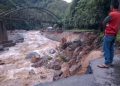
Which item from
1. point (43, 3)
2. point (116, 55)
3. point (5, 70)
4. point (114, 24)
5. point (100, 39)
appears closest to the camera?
point (114, 24)

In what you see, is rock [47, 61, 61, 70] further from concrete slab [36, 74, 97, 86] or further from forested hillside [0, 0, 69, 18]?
forested hillside [0, 0, 69, 18]

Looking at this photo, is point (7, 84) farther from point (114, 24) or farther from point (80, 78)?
point (114, 24)

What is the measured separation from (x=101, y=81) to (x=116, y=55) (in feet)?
10.7

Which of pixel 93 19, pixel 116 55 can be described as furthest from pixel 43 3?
pixel 116 55

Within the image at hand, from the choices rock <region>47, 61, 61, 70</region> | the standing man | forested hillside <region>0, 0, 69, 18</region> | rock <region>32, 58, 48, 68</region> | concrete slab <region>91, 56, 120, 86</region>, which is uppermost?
forested hillside <region>0, 0, 69, 18</region>

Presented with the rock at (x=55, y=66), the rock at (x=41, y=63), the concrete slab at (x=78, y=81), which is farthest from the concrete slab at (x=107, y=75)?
the rock at (x=41, y=63)

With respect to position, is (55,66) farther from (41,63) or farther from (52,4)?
(52,4)

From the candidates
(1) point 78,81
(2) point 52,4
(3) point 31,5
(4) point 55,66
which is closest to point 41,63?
(4) point 55,66

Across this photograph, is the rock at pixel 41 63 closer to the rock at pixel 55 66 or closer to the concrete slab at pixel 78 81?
the rock at pixel 55 66

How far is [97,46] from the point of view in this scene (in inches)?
579

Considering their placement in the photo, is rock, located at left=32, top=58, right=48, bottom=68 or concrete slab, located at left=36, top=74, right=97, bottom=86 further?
rock, located at left=32, top=58, right=48, bottom=68

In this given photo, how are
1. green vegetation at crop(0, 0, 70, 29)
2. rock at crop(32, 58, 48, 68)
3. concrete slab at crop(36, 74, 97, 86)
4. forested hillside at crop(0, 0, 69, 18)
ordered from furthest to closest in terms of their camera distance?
forested hillside at crop(0, 0, 69, 18)
green vegetation at crop(0, 0, 70, 29)
rock at crop(32, 58, 48, 68)
concrete slab at crop(36, 74, 97, 86)

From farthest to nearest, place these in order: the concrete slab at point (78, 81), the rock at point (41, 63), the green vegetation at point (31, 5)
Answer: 1. the green vegetation at point (31, 5)
2. the rock at point (41, 63)
3. the concrete slab at point (78, 81)

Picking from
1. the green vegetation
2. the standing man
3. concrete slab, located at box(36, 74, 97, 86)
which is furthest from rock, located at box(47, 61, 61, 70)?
the green vegetation
